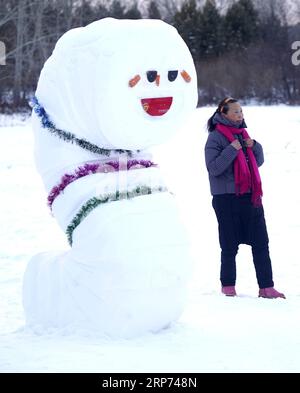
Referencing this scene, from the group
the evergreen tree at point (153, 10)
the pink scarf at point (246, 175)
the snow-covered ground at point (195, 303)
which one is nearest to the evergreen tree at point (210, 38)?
the evergreen tree at point (153, 10)

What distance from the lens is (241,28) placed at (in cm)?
3838

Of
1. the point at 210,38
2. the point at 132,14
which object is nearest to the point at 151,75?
the point at 210,38

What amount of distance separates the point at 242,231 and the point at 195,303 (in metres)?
0.80

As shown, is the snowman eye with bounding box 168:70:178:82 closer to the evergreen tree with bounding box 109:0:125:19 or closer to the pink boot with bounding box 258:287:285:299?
the pink boot with bounding box 258:287:285:299

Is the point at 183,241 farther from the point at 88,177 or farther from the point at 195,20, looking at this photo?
the point at 195,20

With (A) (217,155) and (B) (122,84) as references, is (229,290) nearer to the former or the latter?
(A) (217,155)

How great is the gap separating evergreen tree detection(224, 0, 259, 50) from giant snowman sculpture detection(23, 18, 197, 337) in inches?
1338

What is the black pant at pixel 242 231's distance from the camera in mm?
6043

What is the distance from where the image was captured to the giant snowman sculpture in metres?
4.50

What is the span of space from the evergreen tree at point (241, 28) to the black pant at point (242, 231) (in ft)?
107

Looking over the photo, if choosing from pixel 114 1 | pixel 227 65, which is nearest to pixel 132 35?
pixel 227 65

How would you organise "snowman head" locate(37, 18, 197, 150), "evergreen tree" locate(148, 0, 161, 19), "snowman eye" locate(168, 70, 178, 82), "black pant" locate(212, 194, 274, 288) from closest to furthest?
"snowman head" locate(37, 18, 197, 150) → "snowman eye" locate(168, 70, 178, 82) → "black pant" locate(212, 194, 274, 288) → "evergreen tree" locate(148, 0, 161, 19)

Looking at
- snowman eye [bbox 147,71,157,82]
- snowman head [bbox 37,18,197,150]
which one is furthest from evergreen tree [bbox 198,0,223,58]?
snowman eye [bbox 147,71,157,82]

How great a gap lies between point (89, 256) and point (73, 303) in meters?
0.30
